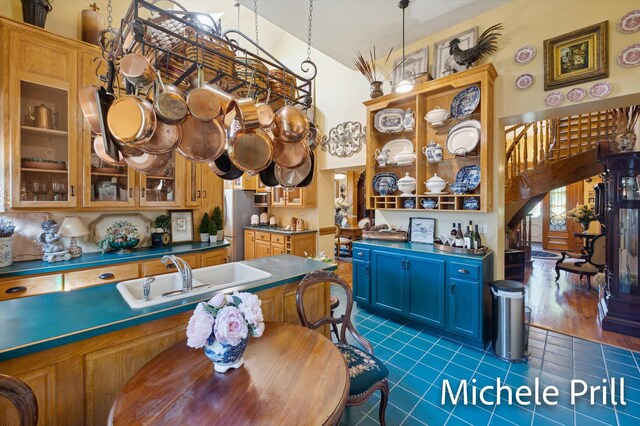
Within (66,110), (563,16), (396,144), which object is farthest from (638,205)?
(66,110)

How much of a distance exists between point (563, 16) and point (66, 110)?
15.5 feet

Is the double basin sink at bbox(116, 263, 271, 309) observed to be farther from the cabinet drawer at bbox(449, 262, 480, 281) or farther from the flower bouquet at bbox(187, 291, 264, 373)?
the cabinet drawer at bbox(449, 262, 480, 281)

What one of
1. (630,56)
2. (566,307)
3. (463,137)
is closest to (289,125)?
(463,137)

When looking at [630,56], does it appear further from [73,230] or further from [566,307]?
[73,230]

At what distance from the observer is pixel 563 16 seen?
253 centimetres

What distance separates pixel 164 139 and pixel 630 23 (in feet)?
11.8

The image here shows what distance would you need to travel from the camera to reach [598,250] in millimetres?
4340

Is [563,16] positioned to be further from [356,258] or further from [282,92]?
[356,258]

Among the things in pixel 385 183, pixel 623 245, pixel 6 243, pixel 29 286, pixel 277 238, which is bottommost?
pixel 29 286

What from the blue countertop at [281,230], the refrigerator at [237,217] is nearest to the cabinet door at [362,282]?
the blue countertop at [281,230]

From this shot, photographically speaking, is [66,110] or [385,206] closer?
[66,110]

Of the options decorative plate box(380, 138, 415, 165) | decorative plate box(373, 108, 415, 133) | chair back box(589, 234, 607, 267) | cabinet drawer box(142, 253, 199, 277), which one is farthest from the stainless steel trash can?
cabinet drawer box(142, 253, 199, 277)

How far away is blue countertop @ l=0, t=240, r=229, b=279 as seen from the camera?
2246mm

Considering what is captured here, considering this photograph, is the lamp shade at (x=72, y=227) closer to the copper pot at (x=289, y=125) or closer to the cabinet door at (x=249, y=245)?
the copper pot at (x=289, y=125)
